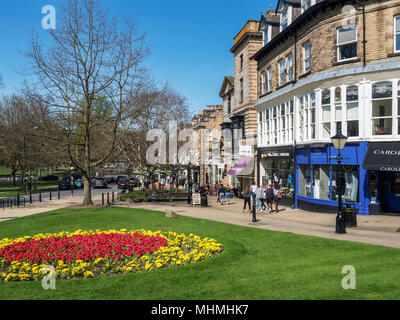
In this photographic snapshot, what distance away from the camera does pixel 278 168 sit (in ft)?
98.6

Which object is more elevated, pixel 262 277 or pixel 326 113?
pixel 326 113

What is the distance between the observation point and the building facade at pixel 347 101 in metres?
19.9

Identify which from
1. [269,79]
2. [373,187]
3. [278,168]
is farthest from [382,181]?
[269,79]

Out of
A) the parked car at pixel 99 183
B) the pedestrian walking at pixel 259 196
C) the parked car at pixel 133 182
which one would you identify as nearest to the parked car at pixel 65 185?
the parked car at pixel 99 183

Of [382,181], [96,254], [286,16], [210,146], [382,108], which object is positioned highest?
[286,16]

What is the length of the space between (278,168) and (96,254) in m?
21.4

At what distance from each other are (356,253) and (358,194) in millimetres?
10487

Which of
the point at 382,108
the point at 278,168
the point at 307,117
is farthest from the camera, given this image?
the point at 278,168

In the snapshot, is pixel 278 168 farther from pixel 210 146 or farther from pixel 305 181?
pixel 210 146

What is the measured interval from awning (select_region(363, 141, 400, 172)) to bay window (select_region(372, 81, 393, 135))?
2.66ft

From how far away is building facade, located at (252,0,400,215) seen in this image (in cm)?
1989

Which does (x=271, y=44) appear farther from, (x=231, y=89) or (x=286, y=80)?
(x=231, y=89)
